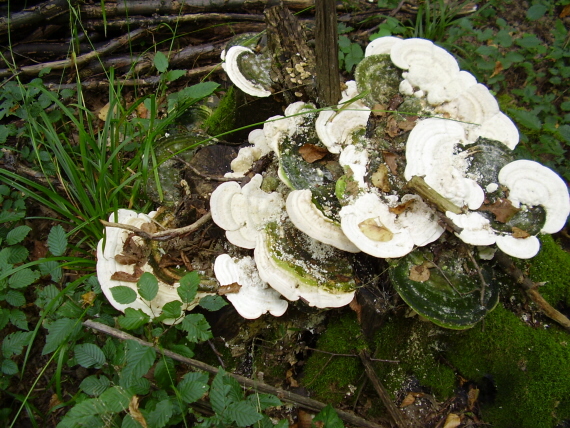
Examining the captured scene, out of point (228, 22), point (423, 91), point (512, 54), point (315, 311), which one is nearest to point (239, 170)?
point (315, 311)

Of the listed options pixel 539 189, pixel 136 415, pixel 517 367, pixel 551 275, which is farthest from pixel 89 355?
pixel 551 275

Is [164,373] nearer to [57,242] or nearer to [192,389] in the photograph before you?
[192,389]

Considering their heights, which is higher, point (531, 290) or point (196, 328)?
point (196, 328)

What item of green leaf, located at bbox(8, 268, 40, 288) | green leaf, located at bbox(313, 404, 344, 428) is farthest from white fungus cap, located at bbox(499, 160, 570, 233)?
green leaf, located at bbox(8, 268, 40, 288)

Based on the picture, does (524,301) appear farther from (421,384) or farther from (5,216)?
(5,216)

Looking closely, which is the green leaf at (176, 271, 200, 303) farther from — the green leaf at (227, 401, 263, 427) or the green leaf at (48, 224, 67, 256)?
the green leaf at (48, 224, 67, 256)

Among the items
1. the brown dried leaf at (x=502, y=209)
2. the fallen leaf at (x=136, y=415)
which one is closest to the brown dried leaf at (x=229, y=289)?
the fallen leaf at (x=136, y=415)
